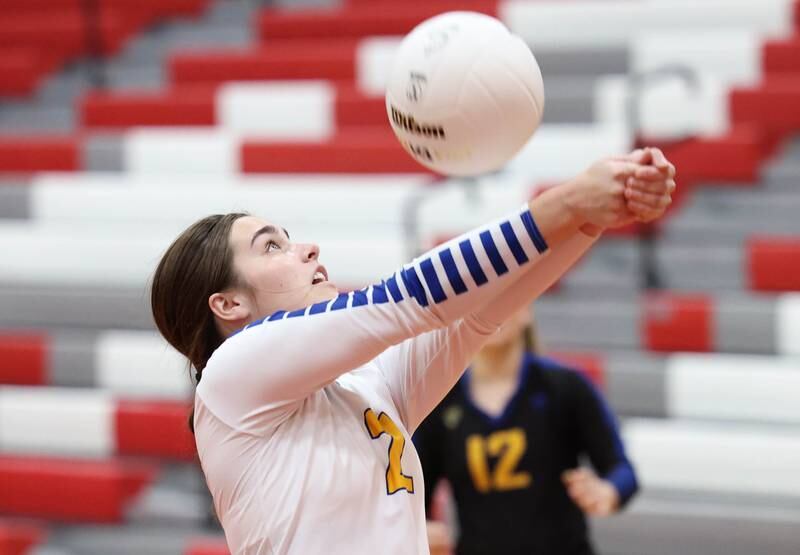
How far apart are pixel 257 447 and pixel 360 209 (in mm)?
3090

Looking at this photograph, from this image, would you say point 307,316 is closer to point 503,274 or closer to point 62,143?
point 503,274

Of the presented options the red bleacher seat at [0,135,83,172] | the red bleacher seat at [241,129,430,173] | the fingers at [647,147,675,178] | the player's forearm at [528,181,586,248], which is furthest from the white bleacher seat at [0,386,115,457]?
the fingers at [647,147,675,178]

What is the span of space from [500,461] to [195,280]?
1.31m

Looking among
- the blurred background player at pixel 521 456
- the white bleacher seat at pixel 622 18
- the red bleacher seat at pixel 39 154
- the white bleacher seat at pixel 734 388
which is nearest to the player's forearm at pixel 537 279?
the blurred background player at pixel 521 456

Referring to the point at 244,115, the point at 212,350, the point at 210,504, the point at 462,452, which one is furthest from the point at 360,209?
the point at 212,350

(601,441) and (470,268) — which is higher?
(470,268)

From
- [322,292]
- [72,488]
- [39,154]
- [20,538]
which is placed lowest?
[20,538]

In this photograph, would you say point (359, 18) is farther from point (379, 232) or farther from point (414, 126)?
point (414, 126)

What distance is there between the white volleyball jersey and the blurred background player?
3.56 ft

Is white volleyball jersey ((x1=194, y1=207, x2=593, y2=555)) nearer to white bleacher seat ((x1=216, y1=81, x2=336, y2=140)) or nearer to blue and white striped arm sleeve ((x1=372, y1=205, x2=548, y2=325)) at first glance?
blue and white striped arm sleeve ((x1=372, y1=205, x2=548, y2=325))

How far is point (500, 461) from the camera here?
3.26m

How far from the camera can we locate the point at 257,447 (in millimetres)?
2059

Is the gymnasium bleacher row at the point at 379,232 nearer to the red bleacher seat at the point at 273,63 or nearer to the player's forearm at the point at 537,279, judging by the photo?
the red bleacher seat at the point at 273,63

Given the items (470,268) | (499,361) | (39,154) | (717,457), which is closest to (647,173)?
(470,268)
